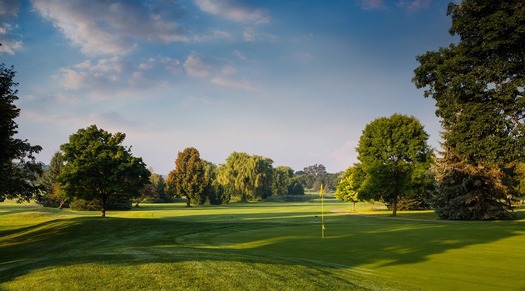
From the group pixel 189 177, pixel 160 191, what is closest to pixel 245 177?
pixel 189 177

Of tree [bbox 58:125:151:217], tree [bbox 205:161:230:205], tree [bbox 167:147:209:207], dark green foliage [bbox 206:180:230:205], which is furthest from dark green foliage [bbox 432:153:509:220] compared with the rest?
dark green foliage [bbox 206:180:230:205]

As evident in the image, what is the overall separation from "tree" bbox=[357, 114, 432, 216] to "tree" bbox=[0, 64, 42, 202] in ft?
128

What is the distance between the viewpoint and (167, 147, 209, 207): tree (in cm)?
8800

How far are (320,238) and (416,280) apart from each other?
10665mm

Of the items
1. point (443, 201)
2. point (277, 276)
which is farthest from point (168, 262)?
point (443, 201)

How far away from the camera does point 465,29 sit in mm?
22703

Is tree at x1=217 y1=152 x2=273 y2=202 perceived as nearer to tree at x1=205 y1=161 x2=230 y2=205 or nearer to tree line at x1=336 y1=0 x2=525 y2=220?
tree at x1=205 y1=161 x2=230 y2=205

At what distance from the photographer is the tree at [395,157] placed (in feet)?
156

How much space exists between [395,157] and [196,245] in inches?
1543

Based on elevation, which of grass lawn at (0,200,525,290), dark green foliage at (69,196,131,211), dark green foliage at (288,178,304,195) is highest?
dark green foliage at (288,178,304,195)

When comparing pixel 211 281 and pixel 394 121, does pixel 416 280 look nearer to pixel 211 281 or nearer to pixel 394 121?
pixel 211 281

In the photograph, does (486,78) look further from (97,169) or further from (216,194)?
(216,194)

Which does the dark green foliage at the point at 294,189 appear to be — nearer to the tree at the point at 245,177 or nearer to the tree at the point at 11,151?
the tree at the point at 245,177

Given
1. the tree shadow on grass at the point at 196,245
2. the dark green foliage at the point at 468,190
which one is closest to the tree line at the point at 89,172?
the tree shadow on grass at the point at 196,245
